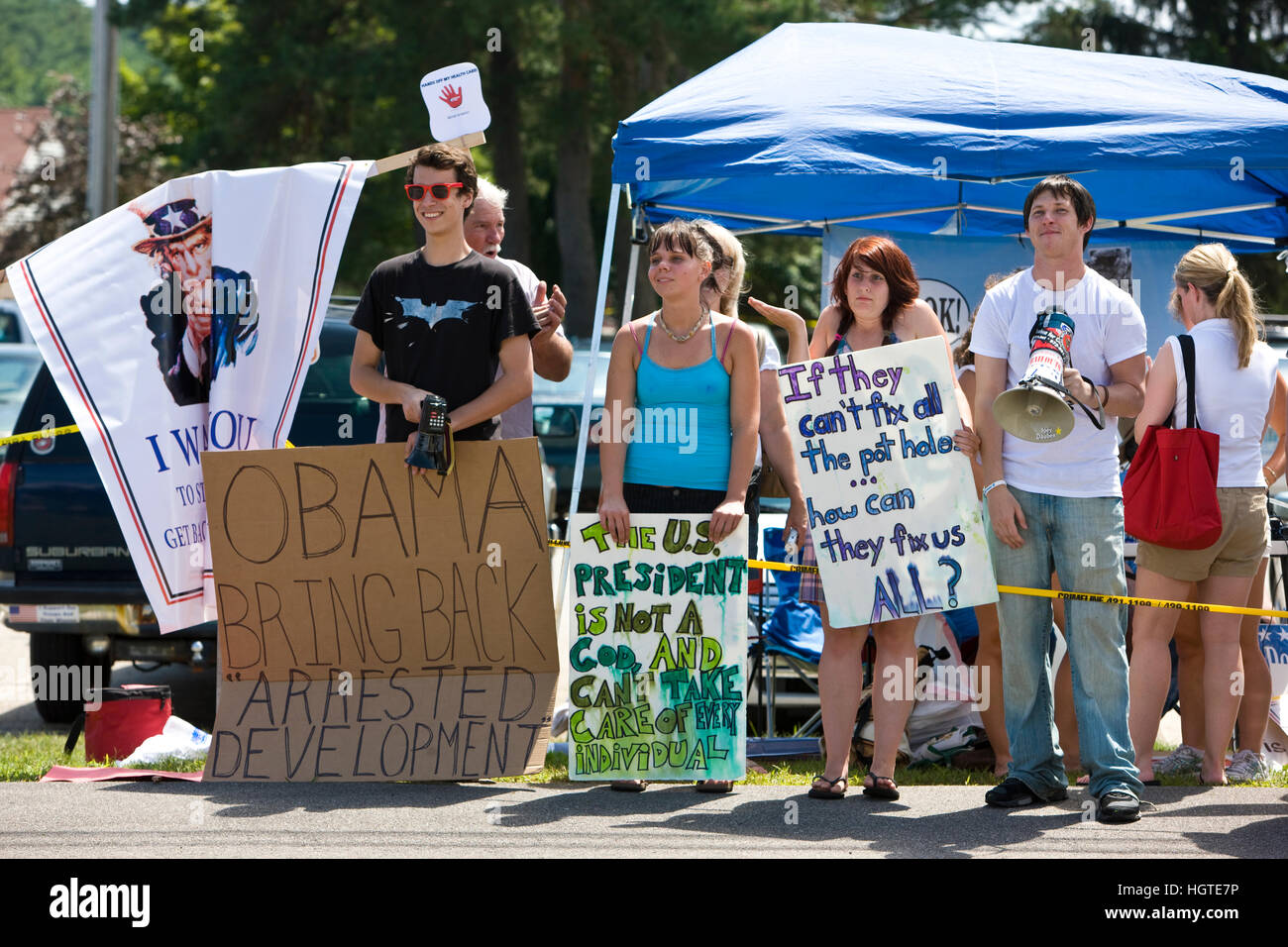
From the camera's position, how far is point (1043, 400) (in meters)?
4.71

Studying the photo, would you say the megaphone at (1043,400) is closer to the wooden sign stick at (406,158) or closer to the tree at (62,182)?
the wooden sign stick at (406,158)

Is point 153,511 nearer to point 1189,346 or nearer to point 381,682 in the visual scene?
point 381,682

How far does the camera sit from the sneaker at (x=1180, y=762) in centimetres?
588

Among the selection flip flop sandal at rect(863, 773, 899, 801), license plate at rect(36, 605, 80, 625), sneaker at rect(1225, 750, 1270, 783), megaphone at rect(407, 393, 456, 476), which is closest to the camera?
megaphone at rect(407, 393, 456, 476)

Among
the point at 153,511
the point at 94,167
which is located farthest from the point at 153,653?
the point at 94,167

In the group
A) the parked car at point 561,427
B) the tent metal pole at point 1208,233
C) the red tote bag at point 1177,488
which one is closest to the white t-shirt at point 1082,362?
the red tote bag at point 1177,488

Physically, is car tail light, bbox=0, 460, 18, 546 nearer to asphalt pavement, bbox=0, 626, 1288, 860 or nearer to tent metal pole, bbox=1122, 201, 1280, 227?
asphalt pavement, bbox=0, 626, 1288, 860

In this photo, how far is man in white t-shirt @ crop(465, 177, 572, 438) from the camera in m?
5.60

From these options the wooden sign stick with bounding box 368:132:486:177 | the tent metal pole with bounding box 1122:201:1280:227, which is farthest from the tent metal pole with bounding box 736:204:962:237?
the wooden sign stick with bounding box 368:132:486:177

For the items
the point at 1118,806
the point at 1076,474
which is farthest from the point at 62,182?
the point at 1118,806

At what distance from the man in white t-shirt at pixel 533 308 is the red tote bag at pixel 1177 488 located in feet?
7.28

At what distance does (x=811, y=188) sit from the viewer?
26.8ft

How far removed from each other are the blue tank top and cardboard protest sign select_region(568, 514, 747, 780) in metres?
0.19
